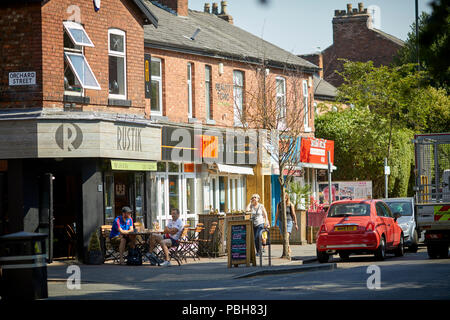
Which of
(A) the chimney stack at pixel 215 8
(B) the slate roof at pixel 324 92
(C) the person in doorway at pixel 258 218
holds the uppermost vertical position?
(A) the chimney stack at pixel 215 8

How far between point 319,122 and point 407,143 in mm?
4951

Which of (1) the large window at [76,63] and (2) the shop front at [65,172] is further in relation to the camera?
(1) the large window at [76,63]

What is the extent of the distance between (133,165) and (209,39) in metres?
9.04

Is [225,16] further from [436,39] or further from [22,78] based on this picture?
[436,39]

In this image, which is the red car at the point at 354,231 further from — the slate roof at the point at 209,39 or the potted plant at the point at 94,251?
the slate roof at the point at 209,39

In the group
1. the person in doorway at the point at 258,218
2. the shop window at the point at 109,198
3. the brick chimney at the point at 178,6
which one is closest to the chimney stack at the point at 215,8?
the brick chimney at the point at 178,6

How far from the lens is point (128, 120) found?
76.0ft

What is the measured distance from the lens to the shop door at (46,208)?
21.2 meters

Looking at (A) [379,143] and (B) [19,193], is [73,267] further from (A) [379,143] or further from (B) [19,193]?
(A) [379,143]

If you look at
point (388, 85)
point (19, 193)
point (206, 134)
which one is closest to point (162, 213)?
point (206, 134)

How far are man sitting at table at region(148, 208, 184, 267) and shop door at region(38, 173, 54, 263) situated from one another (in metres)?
2.94

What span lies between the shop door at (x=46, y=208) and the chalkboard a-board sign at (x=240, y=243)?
5.21m

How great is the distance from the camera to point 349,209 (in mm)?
21516

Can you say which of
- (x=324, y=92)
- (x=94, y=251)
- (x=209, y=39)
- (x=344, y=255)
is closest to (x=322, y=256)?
(x=344, y=255)
